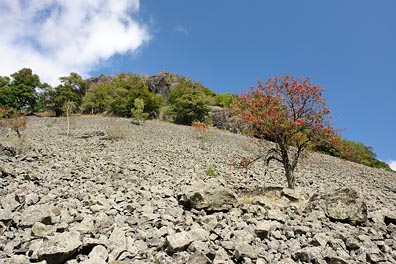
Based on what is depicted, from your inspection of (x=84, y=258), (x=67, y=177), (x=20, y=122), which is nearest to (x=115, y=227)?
(x=84, y=258)

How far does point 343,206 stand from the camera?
6.43 metres

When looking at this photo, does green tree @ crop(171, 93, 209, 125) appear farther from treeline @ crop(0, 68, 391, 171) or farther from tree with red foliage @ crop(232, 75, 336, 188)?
tree with red foliage @ crop(232, 75, 336, 188)

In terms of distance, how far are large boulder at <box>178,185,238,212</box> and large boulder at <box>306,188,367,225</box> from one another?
84.7 inches

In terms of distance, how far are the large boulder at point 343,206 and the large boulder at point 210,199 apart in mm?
2151

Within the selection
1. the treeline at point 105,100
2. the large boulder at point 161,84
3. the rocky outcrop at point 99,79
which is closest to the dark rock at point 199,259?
the treeline at point 105,100

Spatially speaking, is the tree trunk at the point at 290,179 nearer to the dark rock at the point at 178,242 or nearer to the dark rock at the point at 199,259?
the dark rock at the point at 178,242

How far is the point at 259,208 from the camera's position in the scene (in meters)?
6.63

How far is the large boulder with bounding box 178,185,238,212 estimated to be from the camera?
22.0 ft

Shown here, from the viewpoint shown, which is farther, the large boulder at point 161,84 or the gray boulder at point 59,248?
the large boulder at point 161,84

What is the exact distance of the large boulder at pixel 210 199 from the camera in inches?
264

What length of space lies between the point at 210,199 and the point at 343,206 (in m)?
3.41

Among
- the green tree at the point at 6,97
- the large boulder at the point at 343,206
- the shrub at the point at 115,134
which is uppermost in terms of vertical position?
the green tree at the point at 6,97

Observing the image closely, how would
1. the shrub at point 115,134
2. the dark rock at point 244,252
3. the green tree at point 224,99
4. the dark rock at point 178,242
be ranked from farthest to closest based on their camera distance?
the green tree at point 224,99 → the shrub at point 115,134 → the dark rock at point 178,242 → the dark rock at point 244,252

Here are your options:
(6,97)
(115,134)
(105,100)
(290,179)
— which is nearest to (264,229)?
(290,179)
